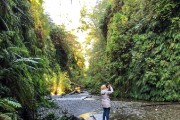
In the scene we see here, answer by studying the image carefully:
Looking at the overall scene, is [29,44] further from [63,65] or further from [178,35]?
[63,65]

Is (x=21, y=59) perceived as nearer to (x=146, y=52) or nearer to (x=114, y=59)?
(x=146, y=52)

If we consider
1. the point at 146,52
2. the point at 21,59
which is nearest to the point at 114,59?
the point at 146,52

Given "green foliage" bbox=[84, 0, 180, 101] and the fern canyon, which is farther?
"green foliage" bbox=[84, 0, 180, 101]

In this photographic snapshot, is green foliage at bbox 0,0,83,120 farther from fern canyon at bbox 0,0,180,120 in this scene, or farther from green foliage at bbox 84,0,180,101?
green foliage at bbox 84,0,180,101

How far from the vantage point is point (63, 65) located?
33281mm

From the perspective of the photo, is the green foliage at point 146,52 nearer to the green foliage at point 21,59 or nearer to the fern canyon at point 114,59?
the fern canyon at point 114,59

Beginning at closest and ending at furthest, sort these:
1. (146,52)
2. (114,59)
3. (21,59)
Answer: (21,59)
(146,52)
(114,59)

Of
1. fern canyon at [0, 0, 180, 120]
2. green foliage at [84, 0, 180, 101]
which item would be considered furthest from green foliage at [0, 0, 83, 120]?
green foliage at [84, 0, 180, 101]

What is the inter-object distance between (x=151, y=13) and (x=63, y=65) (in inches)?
648

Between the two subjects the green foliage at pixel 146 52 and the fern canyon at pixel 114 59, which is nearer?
the fern canyon at pixel 114 59

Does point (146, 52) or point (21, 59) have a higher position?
point (146, 52)

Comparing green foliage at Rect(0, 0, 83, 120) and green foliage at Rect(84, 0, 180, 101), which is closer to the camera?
green foliage at Rect(0, 0, 83, 120)

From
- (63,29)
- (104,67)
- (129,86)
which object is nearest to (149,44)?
(129,86)

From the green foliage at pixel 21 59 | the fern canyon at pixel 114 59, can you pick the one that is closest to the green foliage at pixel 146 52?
the fern canyon at pixel 114 59
